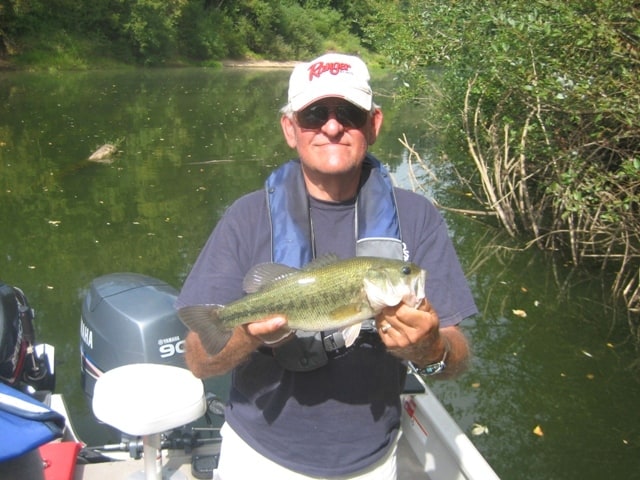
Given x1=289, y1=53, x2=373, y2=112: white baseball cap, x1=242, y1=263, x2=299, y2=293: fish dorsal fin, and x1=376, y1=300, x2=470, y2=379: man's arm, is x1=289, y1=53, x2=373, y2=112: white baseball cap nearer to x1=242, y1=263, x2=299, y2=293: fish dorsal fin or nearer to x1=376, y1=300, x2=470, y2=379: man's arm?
x1=242, y1=263, x2=299, y2=293: fish dorsal fin

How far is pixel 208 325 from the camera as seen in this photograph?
235cm

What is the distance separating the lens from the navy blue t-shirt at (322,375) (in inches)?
94.8

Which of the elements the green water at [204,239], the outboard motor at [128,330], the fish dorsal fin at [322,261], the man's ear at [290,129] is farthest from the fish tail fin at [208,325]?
the green water at [204,239]

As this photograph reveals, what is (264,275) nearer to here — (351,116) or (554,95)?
(351,116)

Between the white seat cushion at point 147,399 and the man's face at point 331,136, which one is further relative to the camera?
the white seat cushion at point 147,399

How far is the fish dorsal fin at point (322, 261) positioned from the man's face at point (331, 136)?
0.37 m

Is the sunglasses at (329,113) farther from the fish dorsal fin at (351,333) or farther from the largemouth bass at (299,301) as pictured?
the fish dorsal fin at (351,333)

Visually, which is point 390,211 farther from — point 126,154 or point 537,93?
point 126,154

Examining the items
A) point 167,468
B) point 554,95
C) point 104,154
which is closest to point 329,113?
point 167,468

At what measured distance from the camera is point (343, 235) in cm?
260

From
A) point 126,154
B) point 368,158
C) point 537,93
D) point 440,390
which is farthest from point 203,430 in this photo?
point 126,154

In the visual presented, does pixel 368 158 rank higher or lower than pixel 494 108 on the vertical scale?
higher

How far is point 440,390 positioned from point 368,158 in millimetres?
4518

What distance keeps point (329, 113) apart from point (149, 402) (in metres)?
1.58
